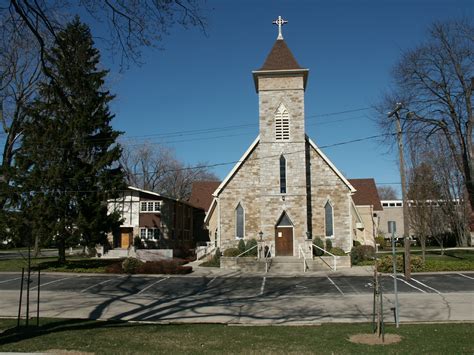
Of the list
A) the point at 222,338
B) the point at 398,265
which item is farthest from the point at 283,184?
the point at 222,338

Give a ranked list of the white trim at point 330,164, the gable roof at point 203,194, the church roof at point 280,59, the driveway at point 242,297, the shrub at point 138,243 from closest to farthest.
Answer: the driveway at point 242,297 → the church roof at point 280,59 → the white trim at point 330,164 → the shrub at point 138,243 → the gable roof at point 203,194

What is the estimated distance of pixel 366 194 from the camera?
5828 cm

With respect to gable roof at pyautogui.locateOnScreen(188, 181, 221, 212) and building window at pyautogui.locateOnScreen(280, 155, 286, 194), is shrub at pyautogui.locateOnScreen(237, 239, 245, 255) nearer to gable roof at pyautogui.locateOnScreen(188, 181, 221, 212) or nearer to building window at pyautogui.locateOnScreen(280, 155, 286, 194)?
building window at pyautogui.locateOnScreen(280, 155, 286, 194)

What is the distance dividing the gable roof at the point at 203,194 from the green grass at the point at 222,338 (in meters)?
40.9

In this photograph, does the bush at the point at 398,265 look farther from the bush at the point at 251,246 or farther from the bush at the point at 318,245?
the bush at the point at 251,246

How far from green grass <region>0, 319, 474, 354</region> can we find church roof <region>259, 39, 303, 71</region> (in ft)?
87.8

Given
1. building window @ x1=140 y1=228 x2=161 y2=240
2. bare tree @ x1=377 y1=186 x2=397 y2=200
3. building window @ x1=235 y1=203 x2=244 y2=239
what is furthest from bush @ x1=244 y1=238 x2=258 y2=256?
bare tree @ x1=377 y1=186 x2=397 y2=200

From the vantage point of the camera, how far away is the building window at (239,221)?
122 feet

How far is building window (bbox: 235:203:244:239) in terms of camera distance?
37250mm

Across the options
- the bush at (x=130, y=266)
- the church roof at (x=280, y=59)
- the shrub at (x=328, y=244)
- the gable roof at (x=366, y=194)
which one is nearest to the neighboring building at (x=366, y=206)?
the gable roof at (x=366, y=194)

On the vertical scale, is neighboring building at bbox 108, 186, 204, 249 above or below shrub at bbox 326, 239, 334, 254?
above

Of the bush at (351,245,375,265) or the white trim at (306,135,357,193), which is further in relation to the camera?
the white trim at (306,135,357,193)

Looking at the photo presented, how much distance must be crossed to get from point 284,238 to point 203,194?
22.7 meters

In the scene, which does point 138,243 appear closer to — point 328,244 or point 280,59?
point 328,244
